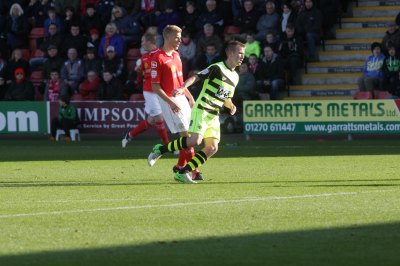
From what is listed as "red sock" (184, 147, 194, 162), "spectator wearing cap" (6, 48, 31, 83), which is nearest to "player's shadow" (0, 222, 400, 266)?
Answer: "red sock" (184, 147, 194, 162)

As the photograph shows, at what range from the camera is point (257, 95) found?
29828 mm

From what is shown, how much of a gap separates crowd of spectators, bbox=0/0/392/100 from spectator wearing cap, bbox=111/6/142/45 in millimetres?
27

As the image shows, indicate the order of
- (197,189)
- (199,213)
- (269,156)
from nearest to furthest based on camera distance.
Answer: (199,213), (197,189), (269,156)

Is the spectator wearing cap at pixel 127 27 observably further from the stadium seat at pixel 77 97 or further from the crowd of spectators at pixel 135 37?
the stadium seat at pixel 77 97

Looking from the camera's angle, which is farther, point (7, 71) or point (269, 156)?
point (7, 71)

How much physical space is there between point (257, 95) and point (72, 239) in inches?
783

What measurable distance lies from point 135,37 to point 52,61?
2366mm

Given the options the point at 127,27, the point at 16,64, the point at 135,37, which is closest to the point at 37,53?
the point at 16,64

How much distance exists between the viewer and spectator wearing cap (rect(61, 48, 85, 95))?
106 feet

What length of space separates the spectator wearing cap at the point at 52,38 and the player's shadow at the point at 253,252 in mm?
23694

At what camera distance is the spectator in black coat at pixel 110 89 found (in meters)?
31.2

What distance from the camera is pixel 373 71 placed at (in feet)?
94.6

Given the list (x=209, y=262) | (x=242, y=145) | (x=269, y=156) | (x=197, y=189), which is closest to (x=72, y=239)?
(x=209, y=262)

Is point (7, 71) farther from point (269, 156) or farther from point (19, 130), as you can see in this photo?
point (269, 156)
